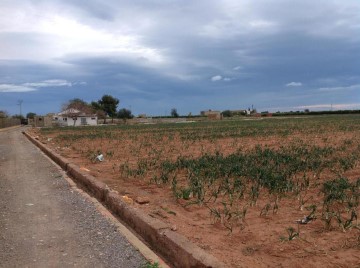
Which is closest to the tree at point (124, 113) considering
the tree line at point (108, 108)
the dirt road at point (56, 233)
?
the tree line at point (108, 108)

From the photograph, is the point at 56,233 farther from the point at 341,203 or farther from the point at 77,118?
the point at 77,118

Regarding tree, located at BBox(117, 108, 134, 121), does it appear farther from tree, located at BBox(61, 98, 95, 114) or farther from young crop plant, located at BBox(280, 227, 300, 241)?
young crop plant, located at BBox(280, 227, 300, 241)

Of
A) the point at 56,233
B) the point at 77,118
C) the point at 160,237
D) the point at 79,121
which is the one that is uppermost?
the point at 77,118

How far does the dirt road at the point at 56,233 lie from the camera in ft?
13.9

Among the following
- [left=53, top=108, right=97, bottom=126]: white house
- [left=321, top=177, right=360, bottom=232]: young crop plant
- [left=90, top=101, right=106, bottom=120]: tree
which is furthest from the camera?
[left=90, top=101, right=106, bottom=120]: tree

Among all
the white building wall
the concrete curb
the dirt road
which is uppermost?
the white building wall

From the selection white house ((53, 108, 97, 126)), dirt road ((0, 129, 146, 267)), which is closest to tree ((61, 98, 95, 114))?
white house ((53, 108, 97, 126))

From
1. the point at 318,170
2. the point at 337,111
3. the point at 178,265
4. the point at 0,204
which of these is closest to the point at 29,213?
the point at 0,204

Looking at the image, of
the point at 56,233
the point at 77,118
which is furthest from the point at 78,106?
the point at 56,233

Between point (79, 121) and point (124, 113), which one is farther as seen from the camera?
point (124, 113)

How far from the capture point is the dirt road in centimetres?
424

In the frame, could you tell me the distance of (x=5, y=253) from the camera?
14.6 ft

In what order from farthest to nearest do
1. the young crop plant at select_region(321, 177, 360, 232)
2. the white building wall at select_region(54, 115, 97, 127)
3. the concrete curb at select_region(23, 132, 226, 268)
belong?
1. the white building wall at select_region(54, 115, 97, 127)
2. the young crop plant at select_region(321, 177, 360, 232)
3. the concrete curb at select_region(23, 132, 226, 268)

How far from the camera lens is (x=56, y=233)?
204 inches
